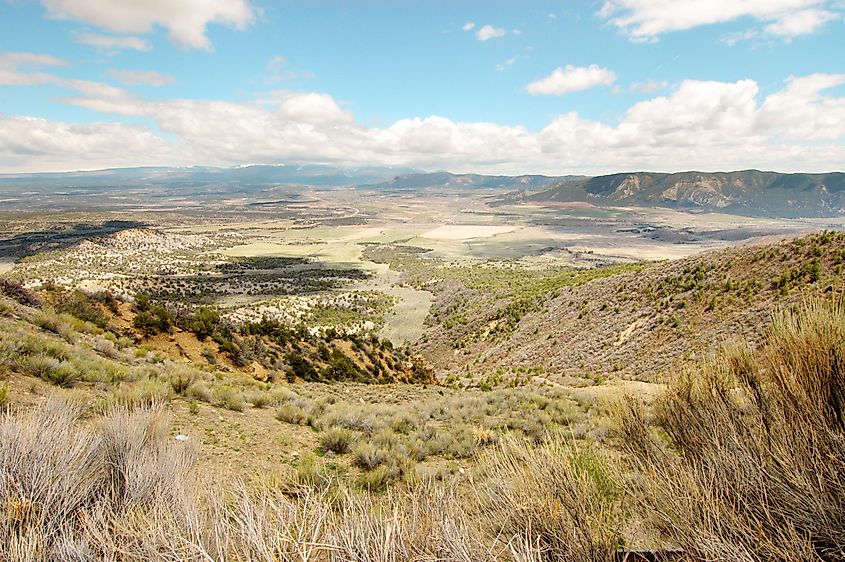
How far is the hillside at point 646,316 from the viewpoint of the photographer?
19484 mm

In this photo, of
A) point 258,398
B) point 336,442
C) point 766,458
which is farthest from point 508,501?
point 258,398

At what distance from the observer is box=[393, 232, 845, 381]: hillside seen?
19484mm

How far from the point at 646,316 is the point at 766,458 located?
2370 centimetres

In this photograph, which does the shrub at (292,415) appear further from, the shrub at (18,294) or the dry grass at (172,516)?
the shrub at (18,294)

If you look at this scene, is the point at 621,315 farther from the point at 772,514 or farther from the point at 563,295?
the point at 772,514

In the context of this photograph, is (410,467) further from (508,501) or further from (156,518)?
(156,518)

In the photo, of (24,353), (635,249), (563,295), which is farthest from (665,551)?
(635,249)

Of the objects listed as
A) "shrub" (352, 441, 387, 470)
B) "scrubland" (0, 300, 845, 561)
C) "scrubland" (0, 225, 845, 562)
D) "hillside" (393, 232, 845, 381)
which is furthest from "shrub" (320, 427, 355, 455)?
"hillside" (393, 232, 845, 381)

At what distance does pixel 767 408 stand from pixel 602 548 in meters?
2.52

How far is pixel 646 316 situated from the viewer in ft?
82.9

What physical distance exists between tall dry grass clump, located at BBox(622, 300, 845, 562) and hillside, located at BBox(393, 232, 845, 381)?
824 cm

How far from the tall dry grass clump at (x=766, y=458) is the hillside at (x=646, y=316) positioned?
8.24 meters

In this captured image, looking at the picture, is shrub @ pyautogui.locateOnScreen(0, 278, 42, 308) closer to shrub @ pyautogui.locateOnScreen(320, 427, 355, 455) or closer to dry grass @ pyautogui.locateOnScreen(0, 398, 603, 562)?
shrub @ pyautogui.locateOnScreen(320, 427, 355, 455)

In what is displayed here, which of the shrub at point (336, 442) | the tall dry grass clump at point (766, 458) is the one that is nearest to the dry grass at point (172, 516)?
the tall dry grass clump at point (766, 458)
